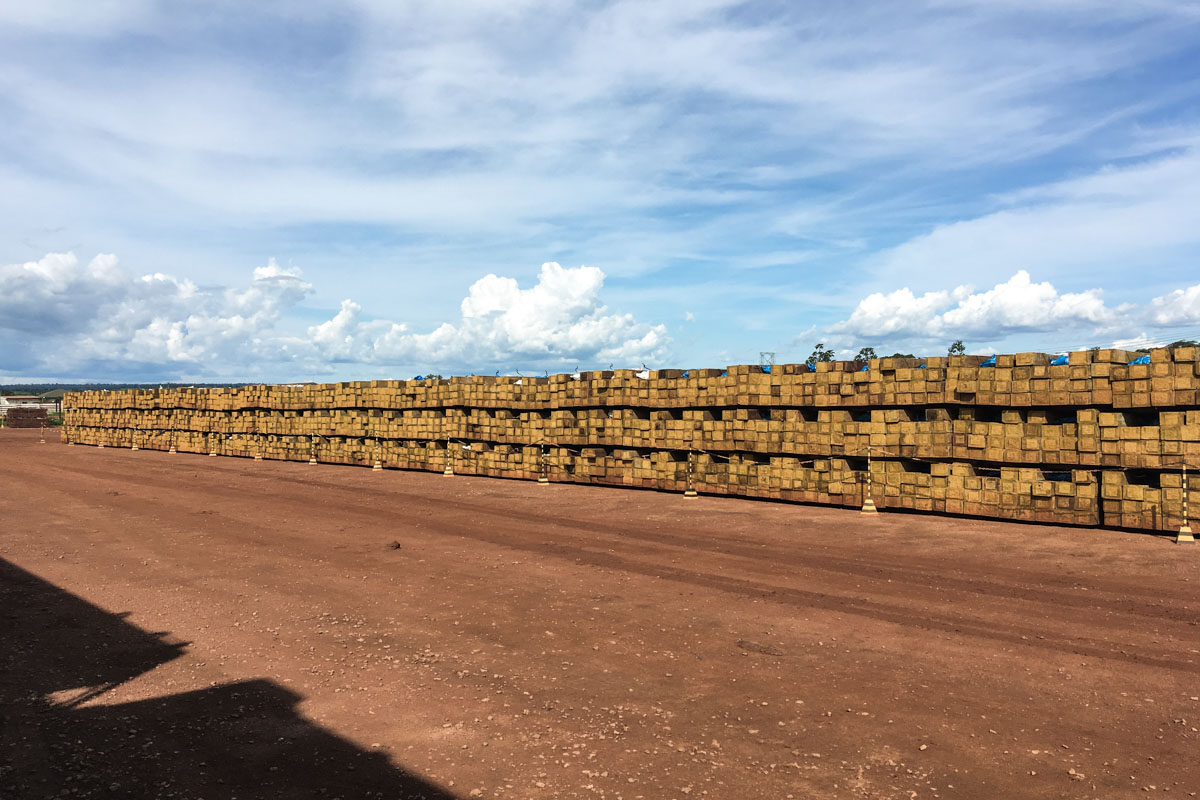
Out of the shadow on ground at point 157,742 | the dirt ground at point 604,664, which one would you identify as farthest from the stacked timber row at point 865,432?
the shadow on ground at point 157,742

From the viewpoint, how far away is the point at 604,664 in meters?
7.02

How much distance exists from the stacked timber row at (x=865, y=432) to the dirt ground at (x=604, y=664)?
1233mm

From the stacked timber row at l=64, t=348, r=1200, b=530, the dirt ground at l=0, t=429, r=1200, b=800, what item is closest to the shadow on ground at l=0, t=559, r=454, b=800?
the dirt ground at l=0, t=429, r=1200, b=800

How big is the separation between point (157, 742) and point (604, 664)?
3740 mm

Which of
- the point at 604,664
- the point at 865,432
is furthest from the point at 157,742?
the point at 865,432

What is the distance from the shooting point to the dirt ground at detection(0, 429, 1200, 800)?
4.99 meters

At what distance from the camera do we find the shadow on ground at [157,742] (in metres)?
4.80

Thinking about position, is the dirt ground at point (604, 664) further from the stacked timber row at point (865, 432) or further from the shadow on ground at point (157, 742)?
the stacked timber row at point (865, 432)

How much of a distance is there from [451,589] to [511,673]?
3.29 metres

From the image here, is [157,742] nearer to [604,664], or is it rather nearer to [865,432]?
[604,664]

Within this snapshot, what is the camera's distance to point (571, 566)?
1116 centimetres

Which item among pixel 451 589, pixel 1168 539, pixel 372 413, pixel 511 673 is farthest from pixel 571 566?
pixel 372 413

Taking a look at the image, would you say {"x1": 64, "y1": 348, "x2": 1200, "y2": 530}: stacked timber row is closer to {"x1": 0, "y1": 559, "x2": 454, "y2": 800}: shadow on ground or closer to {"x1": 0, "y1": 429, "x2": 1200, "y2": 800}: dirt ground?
{"x1": 0, "y1": 429, "x2": 1200, "y2": 800}: dirt ground

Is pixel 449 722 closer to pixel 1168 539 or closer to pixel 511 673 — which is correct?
pixel 511 673
